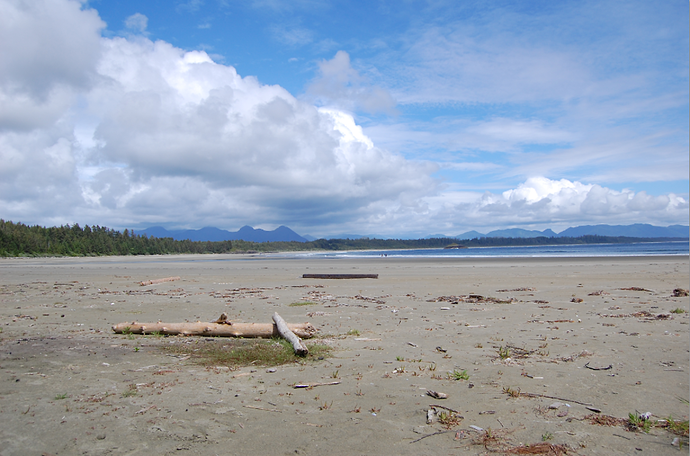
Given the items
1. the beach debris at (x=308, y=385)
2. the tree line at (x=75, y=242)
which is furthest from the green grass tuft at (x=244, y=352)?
the tree line at (x=75, y=242)

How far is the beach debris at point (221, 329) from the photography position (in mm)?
10555

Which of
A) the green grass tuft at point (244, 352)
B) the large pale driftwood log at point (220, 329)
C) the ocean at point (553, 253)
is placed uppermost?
the large pale driftwood log at point (220, 329)

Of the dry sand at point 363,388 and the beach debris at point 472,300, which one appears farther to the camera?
the beach debris at point 472,300

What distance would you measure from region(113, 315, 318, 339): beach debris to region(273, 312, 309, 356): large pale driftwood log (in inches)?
11.6

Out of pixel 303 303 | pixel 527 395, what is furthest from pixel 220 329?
pixel 527 395

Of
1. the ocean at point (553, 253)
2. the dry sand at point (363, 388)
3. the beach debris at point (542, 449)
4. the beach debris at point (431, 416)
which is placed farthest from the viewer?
the ocean at point (553, 253)

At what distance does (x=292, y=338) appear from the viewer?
9391mm

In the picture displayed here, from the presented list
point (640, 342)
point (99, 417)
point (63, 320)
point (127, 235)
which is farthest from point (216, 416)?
point (127, 235)

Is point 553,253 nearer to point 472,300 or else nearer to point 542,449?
point 472,300

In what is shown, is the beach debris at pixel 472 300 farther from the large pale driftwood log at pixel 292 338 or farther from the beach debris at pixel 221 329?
the large pale driftwood log at pixel 292 338

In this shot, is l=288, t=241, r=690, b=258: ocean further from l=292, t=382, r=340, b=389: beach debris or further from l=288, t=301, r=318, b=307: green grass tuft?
l=292, t=382, r=340, b=389: beach debris

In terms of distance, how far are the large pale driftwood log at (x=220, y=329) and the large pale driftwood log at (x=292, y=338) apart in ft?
0.98

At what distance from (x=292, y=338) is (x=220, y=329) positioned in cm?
262

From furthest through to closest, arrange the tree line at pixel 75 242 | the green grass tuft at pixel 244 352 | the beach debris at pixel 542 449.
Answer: the tree line at pixel 75 242, the green grass tuft at pixel 244 352, the beach debris at pixel 542 449
